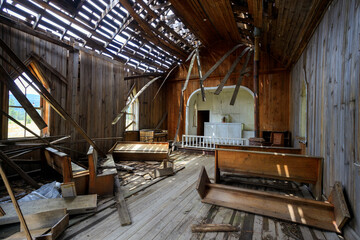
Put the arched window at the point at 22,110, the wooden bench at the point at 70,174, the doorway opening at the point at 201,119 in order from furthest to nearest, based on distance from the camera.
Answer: the doorway opening at the point at 201,119 → the arched window at the point at 22,110 → the wooden bench at the point at 70,174

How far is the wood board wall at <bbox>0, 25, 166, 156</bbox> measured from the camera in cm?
444

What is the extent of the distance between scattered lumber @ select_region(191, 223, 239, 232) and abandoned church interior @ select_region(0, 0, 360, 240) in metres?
0.01

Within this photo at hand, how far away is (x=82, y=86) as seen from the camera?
5.74m

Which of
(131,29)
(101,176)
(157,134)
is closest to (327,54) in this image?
(101,176)

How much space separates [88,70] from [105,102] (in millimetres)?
1260

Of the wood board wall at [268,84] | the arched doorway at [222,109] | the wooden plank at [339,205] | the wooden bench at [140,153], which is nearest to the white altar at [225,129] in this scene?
the arched doorway at [222,109]

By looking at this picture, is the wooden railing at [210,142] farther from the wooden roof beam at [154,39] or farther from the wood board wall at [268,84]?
the wooden roof beam at [154,39]

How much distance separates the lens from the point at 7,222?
216 centimetres

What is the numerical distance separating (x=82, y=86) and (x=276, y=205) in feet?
20.3

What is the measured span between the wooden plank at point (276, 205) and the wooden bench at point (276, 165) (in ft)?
2.12

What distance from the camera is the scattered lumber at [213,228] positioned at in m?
2.14

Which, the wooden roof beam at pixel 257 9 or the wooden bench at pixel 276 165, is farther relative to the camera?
the wooden roof beam at pixel 257 9

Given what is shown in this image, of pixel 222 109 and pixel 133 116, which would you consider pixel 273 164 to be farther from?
pixel 222 109

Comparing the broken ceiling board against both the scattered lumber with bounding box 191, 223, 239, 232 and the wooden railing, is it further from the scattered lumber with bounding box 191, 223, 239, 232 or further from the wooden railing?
the wooden railing
